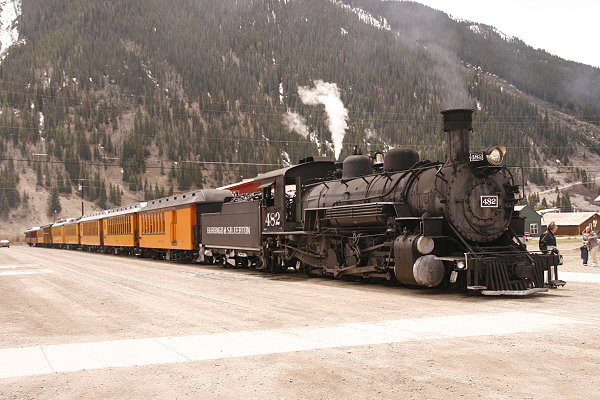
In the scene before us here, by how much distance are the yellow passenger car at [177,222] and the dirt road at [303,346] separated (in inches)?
598

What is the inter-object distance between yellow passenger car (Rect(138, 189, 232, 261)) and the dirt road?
49.8ft

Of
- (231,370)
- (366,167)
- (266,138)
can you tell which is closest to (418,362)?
(231,370)

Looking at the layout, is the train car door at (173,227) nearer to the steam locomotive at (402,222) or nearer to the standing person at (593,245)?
the steam locomotive at (402,222)

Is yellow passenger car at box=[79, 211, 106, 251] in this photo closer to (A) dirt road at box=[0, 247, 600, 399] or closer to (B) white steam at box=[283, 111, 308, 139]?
(A) dirt road at box=[0, 247, 600, 399]

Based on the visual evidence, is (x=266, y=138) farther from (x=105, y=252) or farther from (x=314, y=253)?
(x=314, y=253)

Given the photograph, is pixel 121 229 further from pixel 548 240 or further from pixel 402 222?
pixel 548 240

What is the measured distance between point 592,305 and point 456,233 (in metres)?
3.29

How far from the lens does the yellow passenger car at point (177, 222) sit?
99.0 feet

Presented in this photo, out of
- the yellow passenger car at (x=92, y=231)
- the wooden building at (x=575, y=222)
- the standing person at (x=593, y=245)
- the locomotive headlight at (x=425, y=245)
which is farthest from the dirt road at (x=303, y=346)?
the wooden building at (x=575, y=222)

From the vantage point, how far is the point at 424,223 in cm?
1446

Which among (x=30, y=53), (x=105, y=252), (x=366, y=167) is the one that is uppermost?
(x=30, y=53)

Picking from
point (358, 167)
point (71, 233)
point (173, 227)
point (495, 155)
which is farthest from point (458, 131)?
point (71, 233)

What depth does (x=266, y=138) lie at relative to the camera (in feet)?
586

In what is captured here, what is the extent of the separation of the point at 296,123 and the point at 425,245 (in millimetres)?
173802
